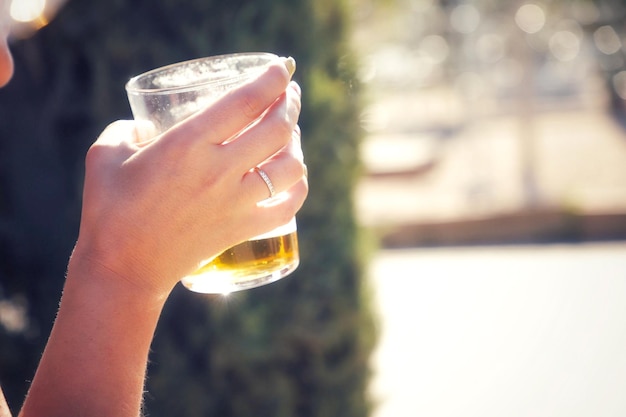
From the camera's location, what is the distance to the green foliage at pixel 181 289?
2.46 metres

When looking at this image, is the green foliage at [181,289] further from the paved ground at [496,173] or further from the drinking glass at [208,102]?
the paved ground at [496,173]

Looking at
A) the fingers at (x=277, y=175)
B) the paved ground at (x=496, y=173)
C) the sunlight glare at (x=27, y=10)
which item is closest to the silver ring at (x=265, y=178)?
the fingers at (x=277, y=175)

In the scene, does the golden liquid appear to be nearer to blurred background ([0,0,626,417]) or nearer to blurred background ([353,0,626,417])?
blurred background ([0,0,626,417])

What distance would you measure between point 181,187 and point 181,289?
4.93 ft

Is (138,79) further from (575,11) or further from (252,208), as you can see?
(575,11)

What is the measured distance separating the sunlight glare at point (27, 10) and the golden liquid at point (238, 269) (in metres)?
1.40

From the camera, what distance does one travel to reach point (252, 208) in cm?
115

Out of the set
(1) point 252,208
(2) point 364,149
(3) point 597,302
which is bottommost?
(3) point 597,302

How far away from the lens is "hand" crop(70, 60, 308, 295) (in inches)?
41.3

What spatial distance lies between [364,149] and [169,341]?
1075 mm

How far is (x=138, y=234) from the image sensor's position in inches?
42.2

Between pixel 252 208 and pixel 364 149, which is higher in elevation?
pixel 252 208

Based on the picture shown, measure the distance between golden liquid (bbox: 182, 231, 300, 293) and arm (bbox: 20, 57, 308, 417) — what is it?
0.22 metres

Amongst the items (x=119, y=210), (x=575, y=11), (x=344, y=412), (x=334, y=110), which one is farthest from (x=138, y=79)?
(x=575, y=11)
